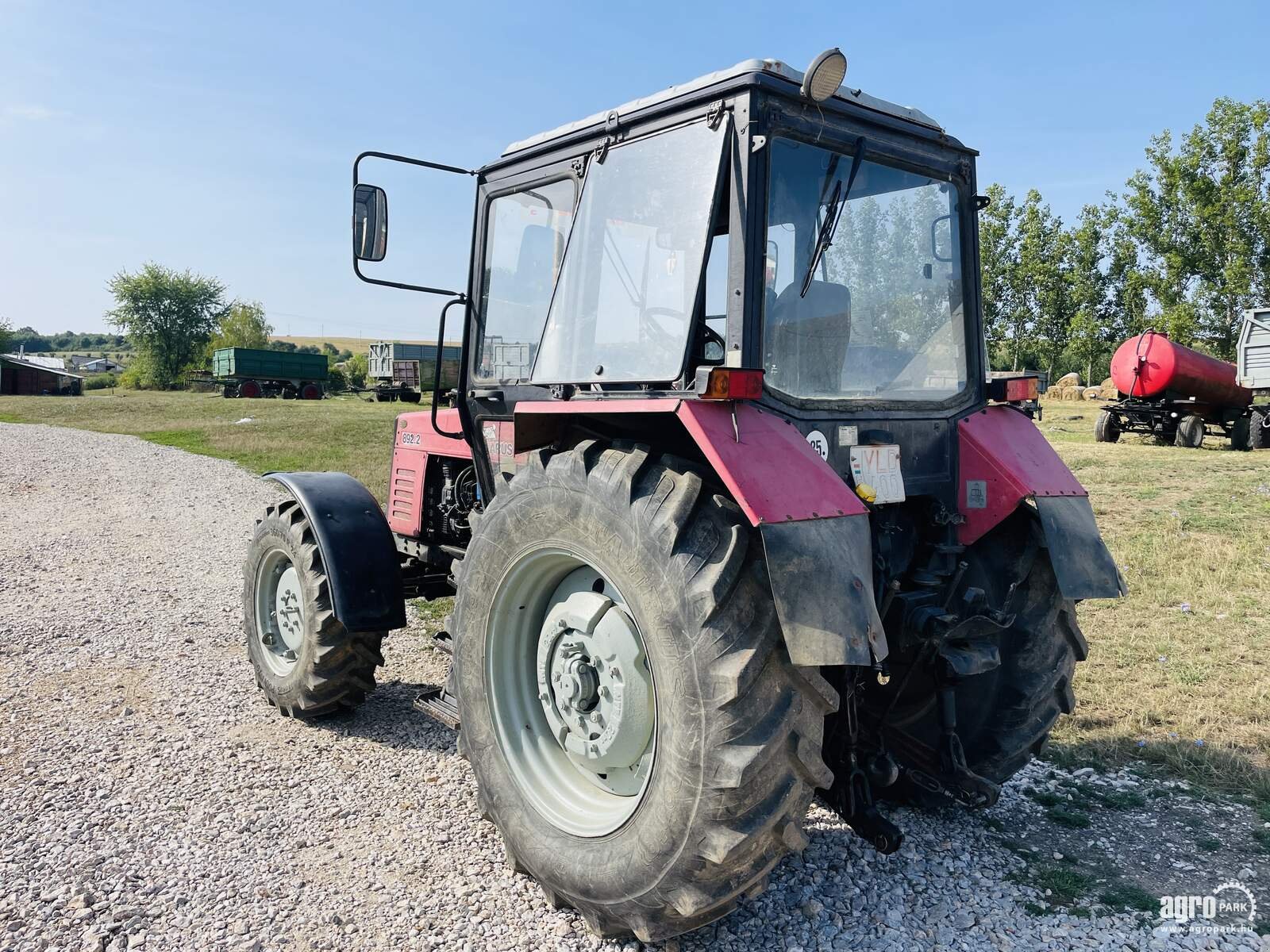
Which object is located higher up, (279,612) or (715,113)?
(715,113)

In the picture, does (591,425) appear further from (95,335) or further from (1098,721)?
(95,335)

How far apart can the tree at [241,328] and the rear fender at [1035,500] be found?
246 feet

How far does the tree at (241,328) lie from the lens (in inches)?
2820

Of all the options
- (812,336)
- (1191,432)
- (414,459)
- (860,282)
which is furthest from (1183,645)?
(1191,432)

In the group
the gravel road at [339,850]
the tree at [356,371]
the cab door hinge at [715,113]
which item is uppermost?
the tree at [356,371]

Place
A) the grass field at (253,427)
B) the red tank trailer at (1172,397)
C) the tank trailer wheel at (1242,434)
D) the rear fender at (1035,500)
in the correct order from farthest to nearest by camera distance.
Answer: the tank trailer wheel at (1242,434)
the red tank trailer at (1172,397)
the grass field at (253,427)
the rear fender at (1035,500)

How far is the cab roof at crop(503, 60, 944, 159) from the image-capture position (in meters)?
2.94

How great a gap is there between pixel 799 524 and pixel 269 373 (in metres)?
54.1

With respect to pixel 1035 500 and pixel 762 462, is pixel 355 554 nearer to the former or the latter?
pixel 762 462

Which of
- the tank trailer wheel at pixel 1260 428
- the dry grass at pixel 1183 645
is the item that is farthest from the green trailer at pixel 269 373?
the dry grass at pixel 1183 645

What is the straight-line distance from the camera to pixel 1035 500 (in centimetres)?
347

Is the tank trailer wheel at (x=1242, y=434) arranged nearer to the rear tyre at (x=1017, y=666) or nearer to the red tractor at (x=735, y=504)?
the red tractor at (x=735, y=504)

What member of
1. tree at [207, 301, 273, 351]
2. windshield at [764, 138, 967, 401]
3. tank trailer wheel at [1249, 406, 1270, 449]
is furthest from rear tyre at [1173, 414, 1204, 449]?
tree at [207, 301, 273, 351]

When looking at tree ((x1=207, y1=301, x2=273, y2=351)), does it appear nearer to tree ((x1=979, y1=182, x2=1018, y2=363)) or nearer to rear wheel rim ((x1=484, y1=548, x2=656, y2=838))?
tree ((x1=979, y1=182, x2=1018, y2=363))
